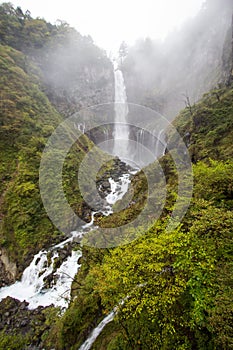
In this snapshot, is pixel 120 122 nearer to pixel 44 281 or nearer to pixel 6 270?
pixel 6 270

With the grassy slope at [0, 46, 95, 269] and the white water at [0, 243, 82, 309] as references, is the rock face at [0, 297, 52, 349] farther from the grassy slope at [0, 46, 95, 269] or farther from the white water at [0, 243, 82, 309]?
the grassy slope at [0, 46, 95, 269]

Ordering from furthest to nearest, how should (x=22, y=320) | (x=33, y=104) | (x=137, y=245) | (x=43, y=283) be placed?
(x=33, y=104) < (x=43, y=283) < (x=22, y=320) < (x=137, y=245)

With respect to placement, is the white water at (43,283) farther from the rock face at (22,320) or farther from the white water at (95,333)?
the white water at (95,333)

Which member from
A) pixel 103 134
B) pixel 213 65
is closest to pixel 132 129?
pixel 103 134

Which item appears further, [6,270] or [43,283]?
[6,270]

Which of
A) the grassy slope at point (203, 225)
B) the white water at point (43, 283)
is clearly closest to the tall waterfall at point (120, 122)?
the grassy slope at point (203, 225)

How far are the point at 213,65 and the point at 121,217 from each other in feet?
114

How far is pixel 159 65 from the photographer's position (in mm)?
48000

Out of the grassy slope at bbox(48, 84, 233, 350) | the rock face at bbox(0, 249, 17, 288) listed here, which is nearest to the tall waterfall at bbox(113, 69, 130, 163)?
the grassy slope at bbox(48, 84, 233, 350)

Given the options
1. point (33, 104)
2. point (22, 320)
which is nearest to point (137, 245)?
point (22, 320)

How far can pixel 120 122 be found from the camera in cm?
4253

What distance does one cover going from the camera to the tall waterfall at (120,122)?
38719mm

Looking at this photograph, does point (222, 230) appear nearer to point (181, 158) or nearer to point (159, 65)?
Answer: point (181, 158)

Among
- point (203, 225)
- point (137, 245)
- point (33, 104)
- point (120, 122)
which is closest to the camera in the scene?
point (203, 225)
